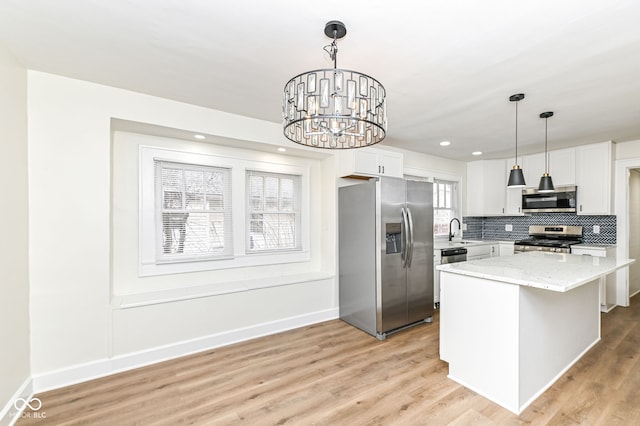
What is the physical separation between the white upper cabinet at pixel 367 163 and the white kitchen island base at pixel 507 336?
1.69 meters

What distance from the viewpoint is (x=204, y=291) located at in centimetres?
296

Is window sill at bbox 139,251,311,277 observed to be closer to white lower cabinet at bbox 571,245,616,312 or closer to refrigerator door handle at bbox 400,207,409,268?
refrigerator door handle at bbox 400,207,409,268

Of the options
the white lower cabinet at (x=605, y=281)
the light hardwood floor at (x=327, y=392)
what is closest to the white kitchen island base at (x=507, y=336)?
the light hardwood floor at (x=327, y=392)

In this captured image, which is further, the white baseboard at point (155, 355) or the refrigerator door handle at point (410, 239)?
the refrigerator door handle at point (410, 239)

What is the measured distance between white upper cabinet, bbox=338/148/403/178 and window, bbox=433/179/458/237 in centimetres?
164

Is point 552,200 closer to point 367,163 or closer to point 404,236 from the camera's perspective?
point 404,236

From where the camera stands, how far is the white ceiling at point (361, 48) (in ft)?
5.02

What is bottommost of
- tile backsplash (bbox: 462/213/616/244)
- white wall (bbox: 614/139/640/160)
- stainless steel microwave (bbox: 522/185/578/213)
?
tile backsplash (bbox: 462/213/616/244)

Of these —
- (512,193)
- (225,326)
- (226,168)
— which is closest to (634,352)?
(512,193)

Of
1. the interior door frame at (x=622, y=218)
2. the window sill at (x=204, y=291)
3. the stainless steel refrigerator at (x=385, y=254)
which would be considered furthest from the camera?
the interior door frame at (x=622, y=218)

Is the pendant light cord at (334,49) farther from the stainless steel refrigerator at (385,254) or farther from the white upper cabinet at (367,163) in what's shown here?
the white upper cabinet at (367,163)

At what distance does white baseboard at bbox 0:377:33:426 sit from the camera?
1.82 metres

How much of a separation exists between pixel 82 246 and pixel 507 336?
3.37 m

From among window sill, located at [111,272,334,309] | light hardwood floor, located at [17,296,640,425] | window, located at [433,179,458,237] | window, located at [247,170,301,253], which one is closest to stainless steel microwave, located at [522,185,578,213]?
window, located at [433,179,458,237]
